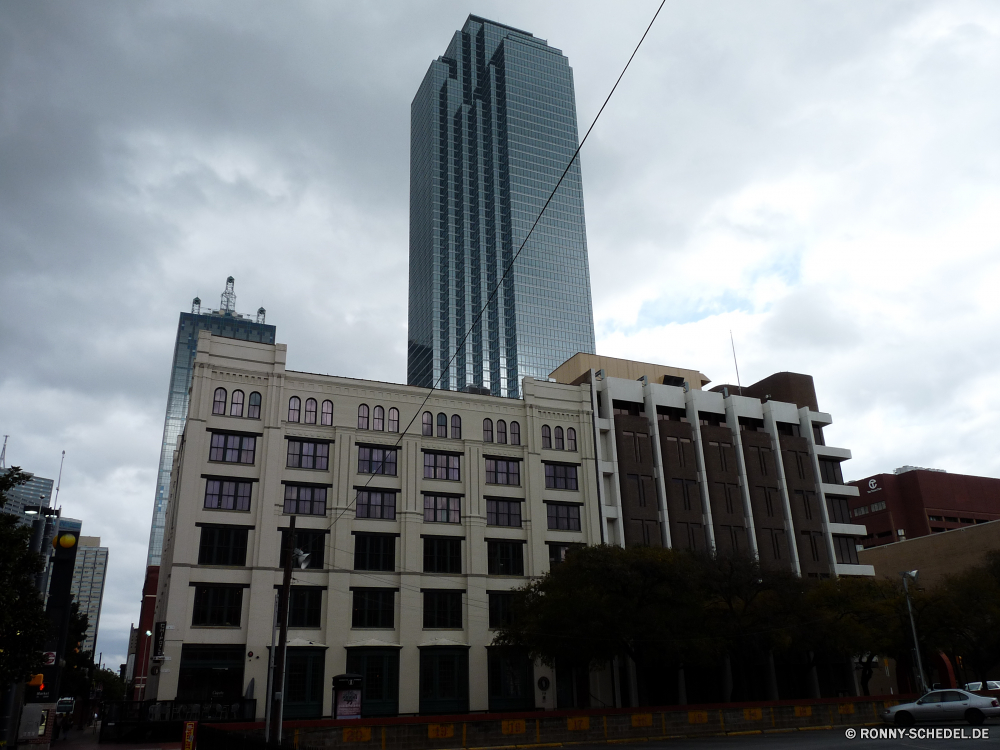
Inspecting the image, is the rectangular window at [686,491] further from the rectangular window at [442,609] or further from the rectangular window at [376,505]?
the rectangular window at [376,505]

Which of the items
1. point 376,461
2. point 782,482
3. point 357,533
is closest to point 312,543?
point 357,533

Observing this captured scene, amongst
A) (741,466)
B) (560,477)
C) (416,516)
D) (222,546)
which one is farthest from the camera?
(741,466)

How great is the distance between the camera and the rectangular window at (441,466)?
194 feet

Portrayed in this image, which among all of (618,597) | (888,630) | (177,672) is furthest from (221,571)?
(888,630)

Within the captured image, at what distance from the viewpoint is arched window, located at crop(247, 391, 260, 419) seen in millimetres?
55656

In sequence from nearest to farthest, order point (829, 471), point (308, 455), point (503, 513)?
1. point (308, 455)
2. point (503, 513)
3. point (829, 471)

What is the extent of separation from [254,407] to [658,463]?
32.9 m

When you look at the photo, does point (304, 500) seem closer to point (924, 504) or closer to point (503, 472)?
point (503, 472)

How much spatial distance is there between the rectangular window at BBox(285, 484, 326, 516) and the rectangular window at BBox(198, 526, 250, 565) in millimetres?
3656

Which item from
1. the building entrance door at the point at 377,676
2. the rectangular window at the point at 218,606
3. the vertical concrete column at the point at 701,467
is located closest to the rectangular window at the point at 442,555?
the building entrance door at the point at 377,676

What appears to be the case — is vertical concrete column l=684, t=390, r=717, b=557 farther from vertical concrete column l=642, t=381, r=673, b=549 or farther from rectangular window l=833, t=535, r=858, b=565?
rectangular window l=833, t=535, r=858, b=565

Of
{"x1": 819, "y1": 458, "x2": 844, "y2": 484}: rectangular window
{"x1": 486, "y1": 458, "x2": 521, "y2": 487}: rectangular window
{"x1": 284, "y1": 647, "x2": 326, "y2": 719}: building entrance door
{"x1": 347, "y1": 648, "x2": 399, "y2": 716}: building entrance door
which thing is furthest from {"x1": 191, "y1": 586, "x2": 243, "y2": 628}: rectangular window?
{"x1": 819, "y1": 458, "x2": 844, "y2": 484}: rectangular window

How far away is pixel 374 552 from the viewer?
5550cm

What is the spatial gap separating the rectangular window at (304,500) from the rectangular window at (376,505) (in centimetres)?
258
